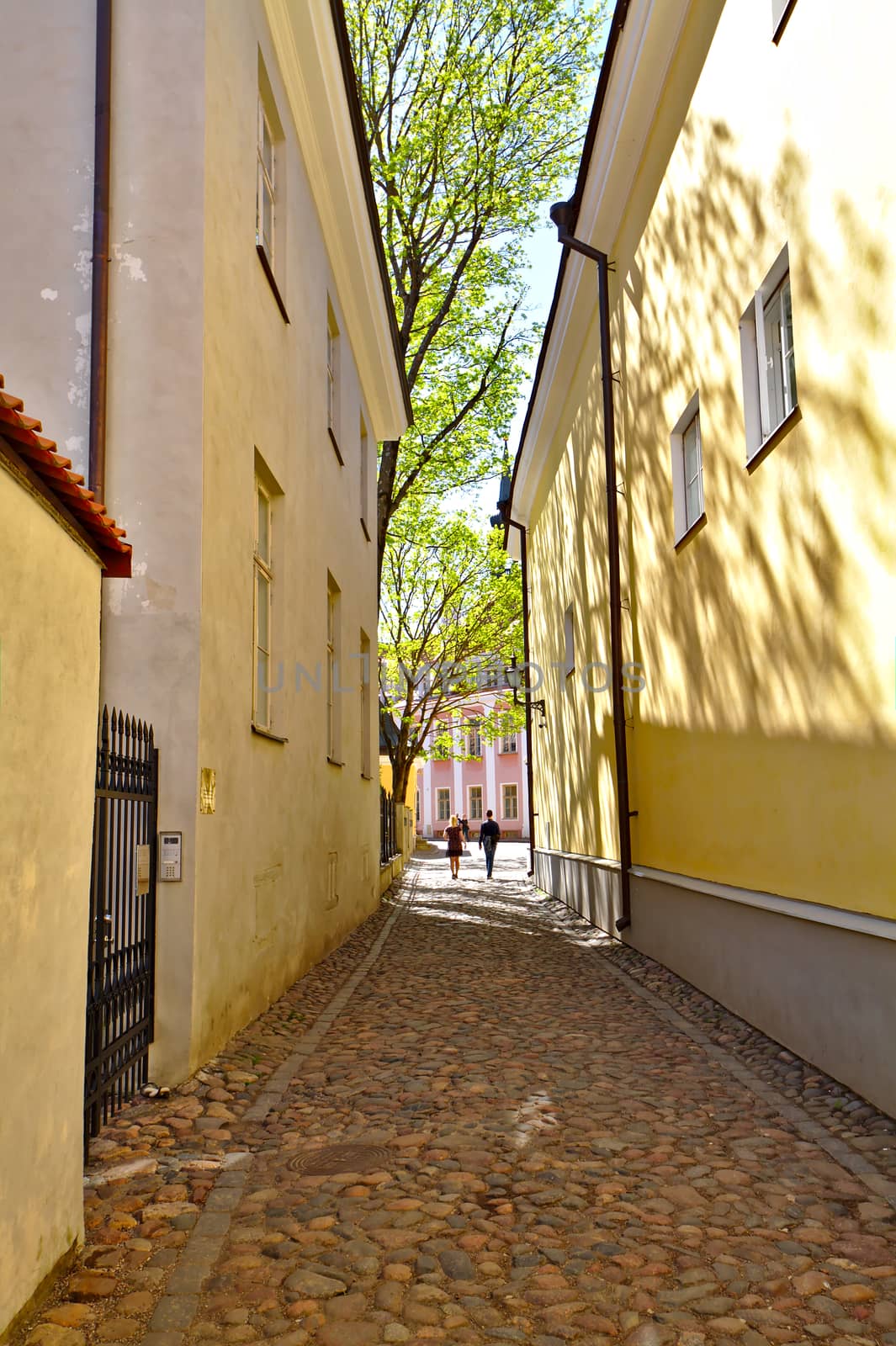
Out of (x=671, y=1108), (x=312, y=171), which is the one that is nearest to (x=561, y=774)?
(x=312, y=171)

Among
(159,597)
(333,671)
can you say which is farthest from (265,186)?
(333,671)

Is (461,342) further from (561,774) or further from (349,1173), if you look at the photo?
(349,1173)

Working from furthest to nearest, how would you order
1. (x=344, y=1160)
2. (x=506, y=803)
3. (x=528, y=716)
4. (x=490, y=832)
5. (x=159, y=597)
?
(x=506, y=803), (x=490, y=832), (x=528, y=716), (x=159, y=597), (x=344, y=1160)

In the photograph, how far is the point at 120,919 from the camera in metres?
5.38

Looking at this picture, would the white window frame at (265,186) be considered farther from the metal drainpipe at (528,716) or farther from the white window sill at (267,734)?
the metal drainpipe at (528,716)

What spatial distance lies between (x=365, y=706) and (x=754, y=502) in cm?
944

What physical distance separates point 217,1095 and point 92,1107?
0.93 m

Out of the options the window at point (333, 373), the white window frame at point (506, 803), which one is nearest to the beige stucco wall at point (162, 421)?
the window at point (333, 373)

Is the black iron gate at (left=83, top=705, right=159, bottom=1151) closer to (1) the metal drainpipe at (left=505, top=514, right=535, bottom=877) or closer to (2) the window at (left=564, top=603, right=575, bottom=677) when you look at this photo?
(2) the window at (left=564, top=603, right=575, bottom=677)

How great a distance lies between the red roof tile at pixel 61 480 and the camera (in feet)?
9.26

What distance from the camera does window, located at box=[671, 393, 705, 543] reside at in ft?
29.3

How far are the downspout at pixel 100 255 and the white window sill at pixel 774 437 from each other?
12.0 feet

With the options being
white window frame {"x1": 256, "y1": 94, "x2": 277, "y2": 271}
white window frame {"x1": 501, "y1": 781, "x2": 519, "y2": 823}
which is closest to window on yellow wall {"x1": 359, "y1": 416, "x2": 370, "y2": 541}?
white window frame {"x1": 256, "y1": 94, "x2": 277, "y2": 271}

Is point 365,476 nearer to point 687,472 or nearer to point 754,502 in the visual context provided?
point 687,472
